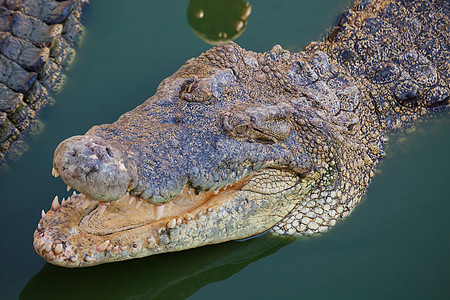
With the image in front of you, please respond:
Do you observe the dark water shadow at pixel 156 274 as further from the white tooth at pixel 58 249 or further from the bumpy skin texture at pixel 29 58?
the bumpy skin texture at pixel 29 58

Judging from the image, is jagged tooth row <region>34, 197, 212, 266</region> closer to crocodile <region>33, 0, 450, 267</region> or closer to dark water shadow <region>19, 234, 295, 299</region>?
crocodile <region>33, 0, 450, 267</region>

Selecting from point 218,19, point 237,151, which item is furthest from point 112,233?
point 218,19

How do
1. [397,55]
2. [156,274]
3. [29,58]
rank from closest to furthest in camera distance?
[156,274] → [29,58] → [397,55]

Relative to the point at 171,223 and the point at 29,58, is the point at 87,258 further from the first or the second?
the point at 29,58

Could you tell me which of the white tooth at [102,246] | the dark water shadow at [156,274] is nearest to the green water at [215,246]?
the dark water shadow at [156,274]

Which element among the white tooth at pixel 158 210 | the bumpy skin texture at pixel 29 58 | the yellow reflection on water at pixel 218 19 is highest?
the yellow reflection on water at pixel 218 19

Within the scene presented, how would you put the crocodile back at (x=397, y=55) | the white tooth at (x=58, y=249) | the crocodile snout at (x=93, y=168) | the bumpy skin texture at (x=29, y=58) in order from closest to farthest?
the crocodile snout at (x=93, y=168) < the white tooth at (x=58, y=249) < the bumpy skin texture at (x=29, y=58) < the crocodile back at (x=397, y=55)
